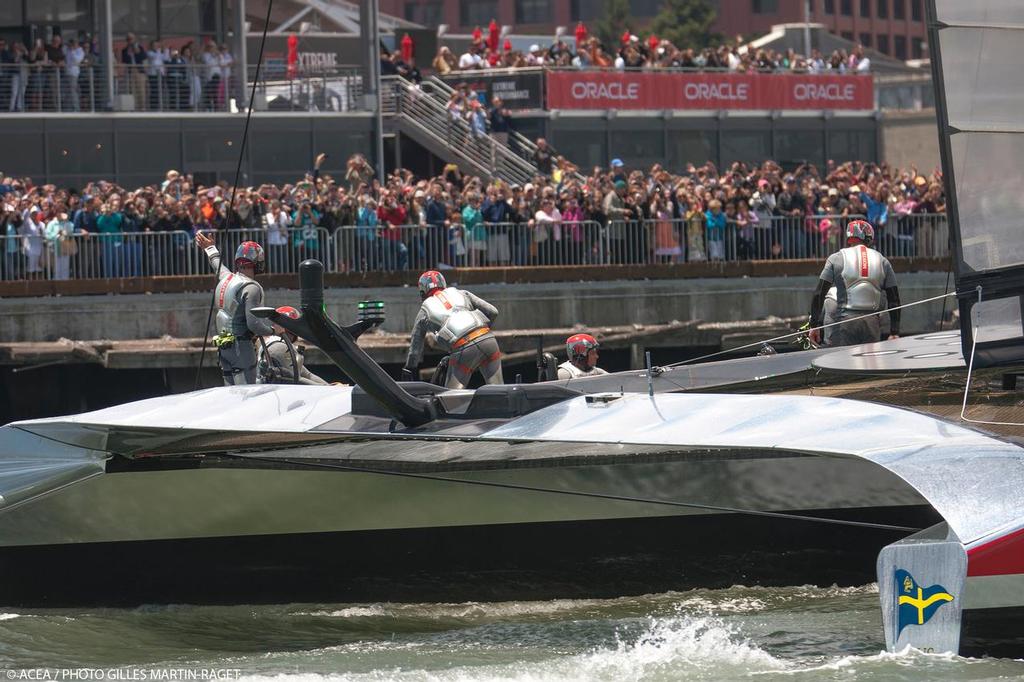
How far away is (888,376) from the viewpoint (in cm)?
1040

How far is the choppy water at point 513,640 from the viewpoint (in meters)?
8.35

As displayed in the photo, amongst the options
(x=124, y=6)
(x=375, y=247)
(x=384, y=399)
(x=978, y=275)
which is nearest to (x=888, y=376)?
(x=978, y=275)

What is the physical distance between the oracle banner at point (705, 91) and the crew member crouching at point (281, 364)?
63.7ft

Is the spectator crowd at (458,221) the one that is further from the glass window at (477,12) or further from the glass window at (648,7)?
the glass window at (477,12)

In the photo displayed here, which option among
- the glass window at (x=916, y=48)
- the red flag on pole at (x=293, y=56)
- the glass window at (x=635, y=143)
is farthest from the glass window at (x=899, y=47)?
the red flag on pole at (x=293, y=56)

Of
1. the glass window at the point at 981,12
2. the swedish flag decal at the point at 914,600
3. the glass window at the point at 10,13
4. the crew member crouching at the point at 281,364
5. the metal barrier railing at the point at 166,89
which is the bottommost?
the swedish flag decal at the point at 914,600

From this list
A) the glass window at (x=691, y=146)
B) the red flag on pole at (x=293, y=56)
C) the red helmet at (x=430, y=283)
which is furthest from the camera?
the glass window at (x=691, y=146)

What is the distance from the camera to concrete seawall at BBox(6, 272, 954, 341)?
20.6 meters

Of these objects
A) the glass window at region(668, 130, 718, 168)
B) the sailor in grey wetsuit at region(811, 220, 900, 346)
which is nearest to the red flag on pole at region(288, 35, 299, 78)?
the glass window at region(668, 130, 718, 168)

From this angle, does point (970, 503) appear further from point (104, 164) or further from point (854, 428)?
point (104, 164)

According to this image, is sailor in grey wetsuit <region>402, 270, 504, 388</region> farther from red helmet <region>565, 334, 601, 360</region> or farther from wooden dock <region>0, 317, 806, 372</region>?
wooden dock <region>0, 317, 806, 372</region>

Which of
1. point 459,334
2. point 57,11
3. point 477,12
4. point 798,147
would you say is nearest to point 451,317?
point 459,334

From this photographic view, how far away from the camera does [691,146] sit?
33969 mm

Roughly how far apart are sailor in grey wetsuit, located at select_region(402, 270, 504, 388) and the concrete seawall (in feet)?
28.0
